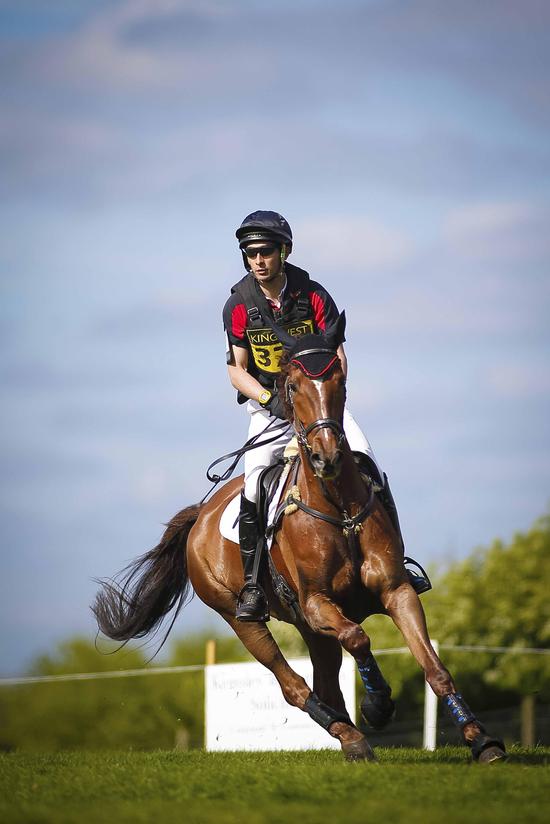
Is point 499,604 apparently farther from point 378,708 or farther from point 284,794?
point 284,794

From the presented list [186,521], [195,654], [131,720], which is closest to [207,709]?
[186,521]

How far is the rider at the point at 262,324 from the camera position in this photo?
830 centimetres

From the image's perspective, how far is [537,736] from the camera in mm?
29703

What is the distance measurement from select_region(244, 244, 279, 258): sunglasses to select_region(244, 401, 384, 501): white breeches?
136cm

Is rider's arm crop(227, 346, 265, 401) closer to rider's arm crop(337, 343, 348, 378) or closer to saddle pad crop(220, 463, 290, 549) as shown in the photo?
rider's arm crop(337, 343, 348, 378)

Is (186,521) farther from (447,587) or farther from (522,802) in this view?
(447,587)

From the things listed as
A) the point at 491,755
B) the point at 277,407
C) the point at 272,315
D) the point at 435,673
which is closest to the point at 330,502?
the point at 277,407

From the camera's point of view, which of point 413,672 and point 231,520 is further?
point 413,672

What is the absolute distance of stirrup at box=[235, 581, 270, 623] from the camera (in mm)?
8406

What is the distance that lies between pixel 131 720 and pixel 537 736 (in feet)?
61.4

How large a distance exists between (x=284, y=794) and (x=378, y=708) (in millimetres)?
2317

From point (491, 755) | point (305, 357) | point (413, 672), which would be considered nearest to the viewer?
point (491, 755)

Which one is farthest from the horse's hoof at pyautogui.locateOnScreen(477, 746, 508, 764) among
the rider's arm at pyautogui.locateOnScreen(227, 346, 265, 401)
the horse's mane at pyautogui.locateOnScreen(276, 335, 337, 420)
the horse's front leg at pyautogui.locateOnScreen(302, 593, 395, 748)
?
the rider's arm at pyautogui.locateOnScreen(227, 346, 265, 401)

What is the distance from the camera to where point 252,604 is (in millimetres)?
8398
